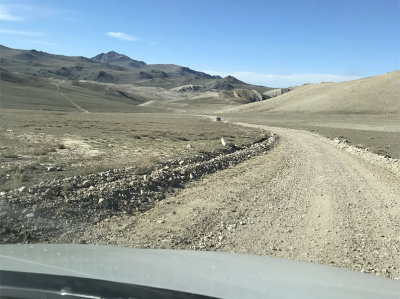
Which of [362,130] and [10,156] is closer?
[10,156]

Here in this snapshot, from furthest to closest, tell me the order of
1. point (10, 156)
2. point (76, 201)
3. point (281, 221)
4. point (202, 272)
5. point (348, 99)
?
point (348, 99), point (10, 156), point (76, 201), point (281, 221), point (202, 272)

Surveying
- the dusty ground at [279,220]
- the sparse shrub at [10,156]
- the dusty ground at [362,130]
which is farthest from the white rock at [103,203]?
the dusty ground at [362,130]

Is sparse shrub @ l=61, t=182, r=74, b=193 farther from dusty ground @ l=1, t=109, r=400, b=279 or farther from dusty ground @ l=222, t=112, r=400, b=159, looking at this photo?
dusty ground @ l=222, t=112, r=400, b=159

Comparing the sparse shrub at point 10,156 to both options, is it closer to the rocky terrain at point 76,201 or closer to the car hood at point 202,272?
the rocky terrain at point 76,201

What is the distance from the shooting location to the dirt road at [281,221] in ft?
20.5

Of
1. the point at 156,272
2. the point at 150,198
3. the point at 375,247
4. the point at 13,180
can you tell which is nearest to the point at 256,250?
the point at 375,247

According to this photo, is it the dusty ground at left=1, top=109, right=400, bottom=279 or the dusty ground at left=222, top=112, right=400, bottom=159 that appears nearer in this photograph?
the dusty ground at left=1, top=109, right=400, bottom=279

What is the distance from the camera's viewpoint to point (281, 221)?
7.86 meters

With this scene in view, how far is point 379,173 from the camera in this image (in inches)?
577

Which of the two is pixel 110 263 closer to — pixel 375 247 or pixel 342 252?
pixel 342 252

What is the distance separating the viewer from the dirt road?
6262mm

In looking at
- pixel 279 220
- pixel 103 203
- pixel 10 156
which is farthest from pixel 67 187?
pixel 10 156

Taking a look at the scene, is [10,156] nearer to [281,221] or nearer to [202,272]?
[281,221]

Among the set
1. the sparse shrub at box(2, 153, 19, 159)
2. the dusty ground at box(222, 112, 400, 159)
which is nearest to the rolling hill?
the dusty ground at box(222, 112, 400, 159)
